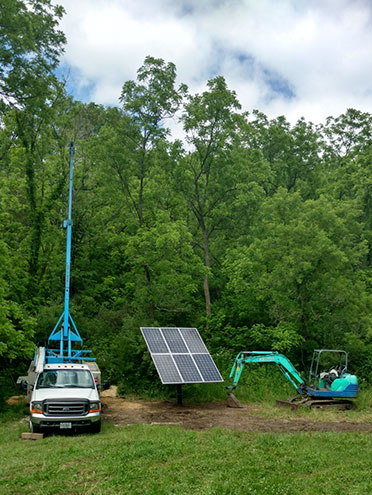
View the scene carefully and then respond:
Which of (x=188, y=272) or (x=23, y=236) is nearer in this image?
(x=188, y=272)

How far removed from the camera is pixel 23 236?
29672 mm

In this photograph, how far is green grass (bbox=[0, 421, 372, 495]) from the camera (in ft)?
26.4

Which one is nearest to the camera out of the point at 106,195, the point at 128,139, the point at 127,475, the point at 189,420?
the point at 127,475

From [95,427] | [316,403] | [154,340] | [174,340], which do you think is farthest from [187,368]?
[95,427]

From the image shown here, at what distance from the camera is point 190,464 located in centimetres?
930

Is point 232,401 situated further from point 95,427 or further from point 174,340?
point 95,427

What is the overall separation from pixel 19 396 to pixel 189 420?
356 inches

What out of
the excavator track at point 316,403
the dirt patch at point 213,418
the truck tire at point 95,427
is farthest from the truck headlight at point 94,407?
the excavator track at point 316,403

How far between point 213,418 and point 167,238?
32.3 feet

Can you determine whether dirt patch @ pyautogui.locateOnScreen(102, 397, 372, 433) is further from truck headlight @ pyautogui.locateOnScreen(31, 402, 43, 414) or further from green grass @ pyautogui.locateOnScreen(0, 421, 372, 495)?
truck headlight @ pyautogui.locateOnScreen(31, 402, 43, 414)

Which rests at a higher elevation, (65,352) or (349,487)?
(65,352)

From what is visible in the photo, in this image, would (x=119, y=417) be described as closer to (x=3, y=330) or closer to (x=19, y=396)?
(x=3, y=330)

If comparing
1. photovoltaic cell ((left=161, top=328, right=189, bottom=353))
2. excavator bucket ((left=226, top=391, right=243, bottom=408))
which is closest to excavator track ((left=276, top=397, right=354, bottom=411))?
excavator bucket ((left=226, top=391, right=243, bottom=408))

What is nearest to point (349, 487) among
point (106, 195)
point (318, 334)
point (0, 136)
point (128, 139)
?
point (318, 334)
